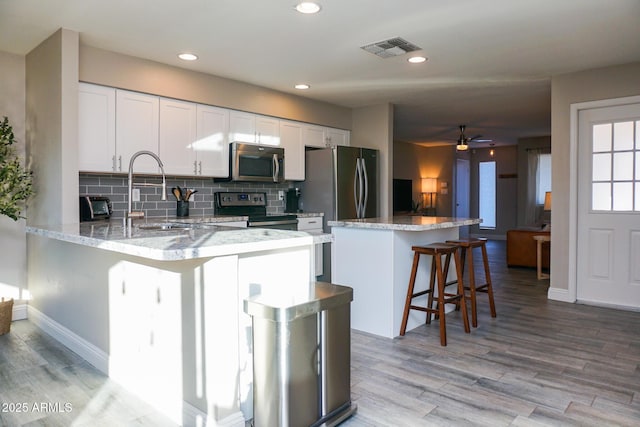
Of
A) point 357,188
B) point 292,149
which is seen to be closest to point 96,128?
point 292,149

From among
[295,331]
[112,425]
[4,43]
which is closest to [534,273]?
[295,331]

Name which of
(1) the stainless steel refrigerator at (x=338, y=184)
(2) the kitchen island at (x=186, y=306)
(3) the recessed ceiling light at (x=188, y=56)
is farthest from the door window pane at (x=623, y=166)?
(3) the recessed ceiling light at (x=188, y=56)

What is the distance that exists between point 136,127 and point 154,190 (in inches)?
29.1

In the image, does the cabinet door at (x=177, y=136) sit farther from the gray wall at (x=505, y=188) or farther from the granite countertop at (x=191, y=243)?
the gray wall at (x=505, y=188)

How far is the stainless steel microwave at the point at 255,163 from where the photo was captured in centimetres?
466

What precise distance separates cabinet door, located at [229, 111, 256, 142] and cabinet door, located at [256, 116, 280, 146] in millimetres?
71

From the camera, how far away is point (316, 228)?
5.41 meters

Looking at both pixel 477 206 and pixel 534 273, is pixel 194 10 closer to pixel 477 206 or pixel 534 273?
Result: pixel 534 273

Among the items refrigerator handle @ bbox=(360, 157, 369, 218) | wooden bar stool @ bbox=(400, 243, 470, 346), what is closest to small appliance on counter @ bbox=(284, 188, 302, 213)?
refrigerator handle @ bbox=(360, 157, 369, 218)

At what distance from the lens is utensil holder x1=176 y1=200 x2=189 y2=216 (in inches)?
177

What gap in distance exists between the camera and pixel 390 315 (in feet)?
11.3

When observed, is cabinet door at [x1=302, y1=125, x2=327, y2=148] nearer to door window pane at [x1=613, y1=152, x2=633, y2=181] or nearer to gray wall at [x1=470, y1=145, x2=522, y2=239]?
door window pane at [x1=613, y1=152, x2=633, y2=181]

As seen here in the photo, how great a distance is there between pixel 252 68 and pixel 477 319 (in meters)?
3.19

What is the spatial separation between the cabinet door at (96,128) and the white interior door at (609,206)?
182 inches
